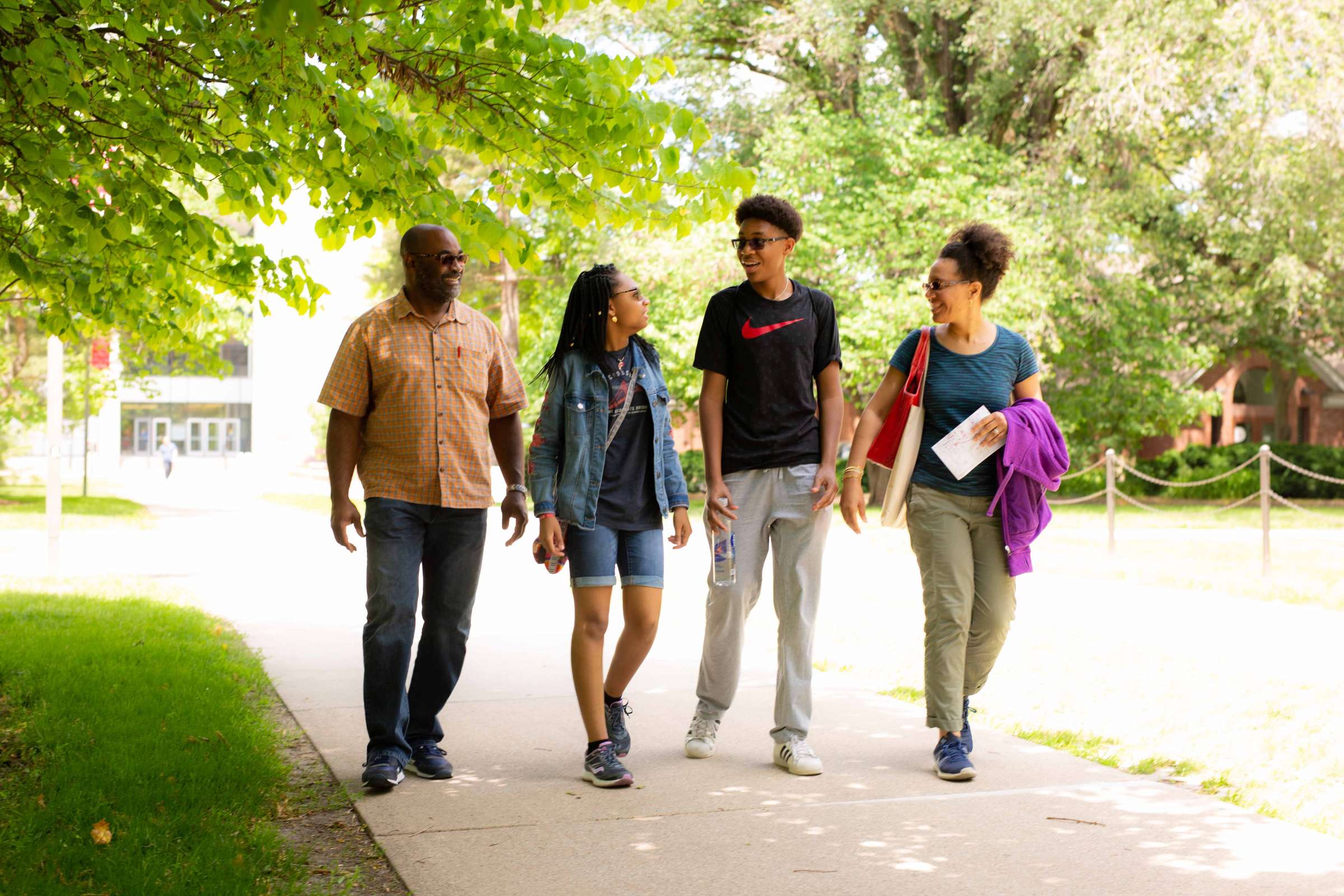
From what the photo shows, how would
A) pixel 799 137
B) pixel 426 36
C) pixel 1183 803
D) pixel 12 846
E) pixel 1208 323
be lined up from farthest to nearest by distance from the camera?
Result: pixel 1208 323 < pixel 799 137 < pixel 426 36 < pixel 1183 803 < pixel 12 846

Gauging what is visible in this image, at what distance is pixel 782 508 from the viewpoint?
5266 mm


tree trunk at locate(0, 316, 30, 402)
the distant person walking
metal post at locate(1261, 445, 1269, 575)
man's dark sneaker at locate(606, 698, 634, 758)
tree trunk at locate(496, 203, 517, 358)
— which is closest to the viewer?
man's dark sneaker at locate(606, 698, 634, 758)

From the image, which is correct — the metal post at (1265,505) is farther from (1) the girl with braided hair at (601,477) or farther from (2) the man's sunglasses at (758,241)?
(1) the girl with braided hair at (601,477)

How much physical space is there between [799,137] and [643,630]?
21.3 meters

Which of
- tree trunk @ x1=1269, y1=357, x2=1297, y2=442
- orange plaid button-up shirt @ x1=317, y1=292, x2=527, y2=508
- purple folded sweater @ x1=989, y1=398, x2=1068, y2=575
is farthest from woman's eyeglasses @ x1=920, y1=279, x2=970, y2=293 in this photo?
tree trunk @ x1=1269, y1=357, x2=1297, y2=442

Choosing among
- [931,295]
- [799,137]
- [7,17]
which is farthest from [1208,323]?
[7,17]

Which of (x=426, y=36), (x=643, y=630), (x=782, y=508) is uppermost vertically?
(x=426, y=36)

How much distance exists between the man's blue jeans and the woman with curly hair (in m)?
1.47

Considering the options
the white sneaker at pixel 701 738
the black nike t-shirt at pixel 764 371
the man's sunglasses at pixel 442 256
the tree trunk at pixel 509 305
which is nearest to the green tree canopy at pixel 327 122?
the man's sunglasses at pixel 442 256

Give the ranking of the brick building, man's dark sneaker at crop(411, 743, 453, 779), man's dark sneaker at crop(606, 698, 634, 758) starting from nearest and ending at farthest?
man's dark sneaker at crop(411, 743, 453, 779) < man's dark sneaker at crop(606, 698, 634, 758) < the brick building

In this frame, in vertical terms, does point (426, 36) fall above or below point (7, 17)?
above

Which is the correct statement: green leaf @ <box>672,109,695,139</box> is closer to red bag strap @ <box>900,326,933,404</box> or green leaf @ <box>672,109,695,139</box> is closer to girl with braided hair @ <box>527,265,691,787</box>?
girl with braided hair @ <box>527,265,691,787</box>

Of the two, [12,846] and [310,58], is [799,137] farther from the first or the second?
[12,846]

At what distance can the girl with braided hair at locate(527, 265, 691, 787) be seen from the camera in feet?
16.6
